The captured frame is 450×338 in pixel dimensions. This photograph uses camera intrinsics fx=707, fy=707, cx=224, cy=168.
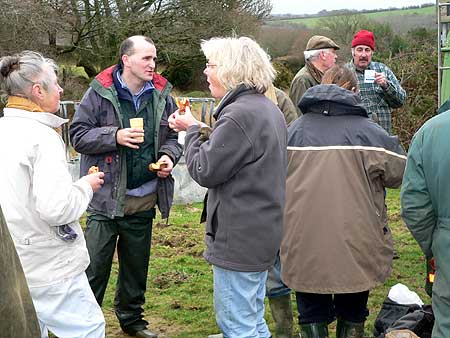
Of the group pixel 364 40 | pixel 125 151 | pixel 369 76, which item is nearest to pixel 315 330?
pixel 125 151

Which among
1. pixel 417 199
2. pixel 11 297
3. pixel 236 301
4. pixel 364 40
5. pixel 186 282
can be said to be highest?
pixel 364 40

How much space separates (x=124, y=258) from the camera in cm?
503

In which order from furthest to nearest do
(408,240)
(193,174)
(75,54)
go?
(75,54) → (408,240) → (193,174)

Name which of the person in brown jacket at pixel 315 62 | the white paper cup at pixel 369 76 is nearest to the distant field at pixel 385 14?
the white paper cup at pixel 369 76

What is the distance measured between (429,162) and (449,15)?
2.87m

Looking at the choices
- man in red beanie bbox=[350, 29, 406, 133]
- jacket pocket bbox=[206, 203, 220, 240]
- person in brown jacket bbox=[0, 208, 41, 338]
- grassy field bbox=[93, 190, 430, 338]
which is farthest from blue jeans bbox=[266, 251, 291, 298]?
person in brown jacket bbox=[0, 208, 41, 338]

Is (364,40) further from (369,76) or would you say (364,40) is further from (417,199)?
(417,199)

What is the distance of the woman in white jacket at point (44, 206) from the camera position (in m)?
3.33

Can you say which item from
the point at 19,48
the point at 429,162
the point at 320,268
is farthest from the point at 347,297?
the point at 19,48

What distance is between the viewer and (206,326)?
5492 millimetres

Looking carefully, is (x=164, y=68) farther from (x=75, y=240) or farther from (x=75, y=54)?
(x=75, y=240)

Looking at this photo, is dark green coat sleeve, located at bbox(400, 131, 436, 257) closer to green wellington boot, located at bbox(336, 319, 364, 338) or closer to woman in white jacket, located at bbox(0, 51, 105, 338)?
green wellington boot, located at bbox(336, 319, 364, 338)

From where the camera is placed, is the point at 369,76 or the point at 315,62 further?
the point at 369,76

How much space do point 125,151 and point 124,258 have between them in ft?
2.65
